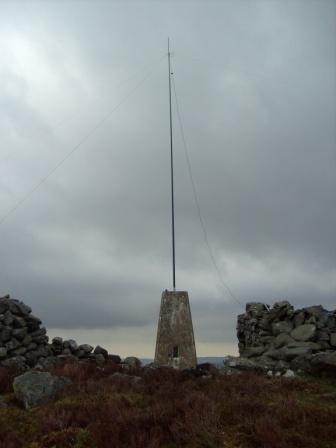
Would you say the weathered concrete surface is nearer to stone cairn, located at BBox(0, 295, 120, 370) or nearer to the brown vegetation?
the brown vegetation

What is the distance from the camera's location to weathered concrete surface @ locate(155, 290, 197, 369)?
1645cm

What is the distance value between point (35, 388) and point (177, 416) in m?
4.25

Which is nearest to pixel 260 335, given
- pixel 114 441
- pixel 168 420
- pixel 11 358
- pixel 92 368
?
pixel 92 368

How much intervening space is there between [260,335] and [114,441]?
1383 centimetres

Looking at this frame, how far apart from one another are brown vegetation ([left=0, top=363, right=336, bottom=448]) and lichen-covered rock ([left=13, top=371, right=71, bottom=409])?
10.5 inches

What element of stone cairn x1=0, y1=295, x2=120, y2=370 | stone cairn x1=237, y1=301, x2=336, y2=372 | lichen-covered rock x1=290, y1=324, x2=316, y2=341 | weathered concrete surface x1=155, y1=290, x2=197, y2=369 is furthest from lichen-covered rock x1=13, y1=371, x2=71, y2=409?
lichen-covered rock x1=290, y1=324, x2=316, y2=341

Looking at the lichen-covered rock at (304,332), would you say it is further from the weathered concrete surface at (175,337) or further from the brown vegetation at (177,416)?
the brown vegetation at (177,416)

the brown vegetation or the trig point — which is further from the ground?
the trig point

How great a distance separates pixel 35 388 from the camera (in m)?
12.1

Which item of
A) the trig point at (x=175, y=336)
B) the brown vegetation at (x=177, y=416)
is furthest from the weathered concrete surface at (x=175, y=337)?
the brown vegetation at (x=177, y=416)

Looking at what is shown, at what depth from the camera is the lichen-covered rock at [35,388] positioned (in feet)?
39.0

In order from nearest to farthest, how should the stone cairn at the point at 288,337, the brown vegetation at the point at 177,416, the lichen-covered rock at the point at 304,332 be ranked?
1. the brown vegetation at the point at 177,416
2. the stone cairn at the point at 288,337
3. the lichen-covered rock at the point at 304,332

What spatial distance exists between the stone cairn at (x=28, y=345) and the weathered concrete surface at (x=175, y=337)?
3.15 meters

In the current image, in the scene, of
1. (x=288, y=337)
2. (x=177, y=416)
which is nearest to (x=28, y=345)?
(x=177, y=416)
